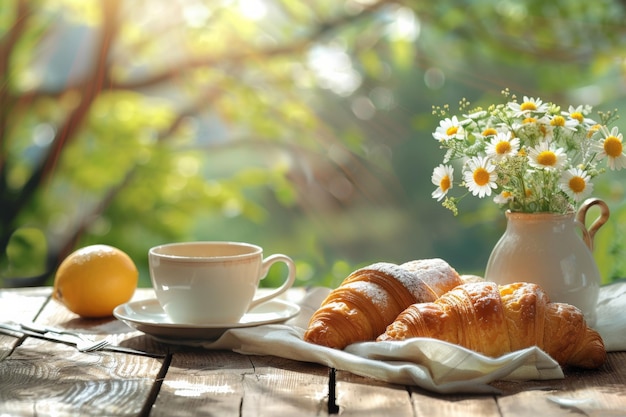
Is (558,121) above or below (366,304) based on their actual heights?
above

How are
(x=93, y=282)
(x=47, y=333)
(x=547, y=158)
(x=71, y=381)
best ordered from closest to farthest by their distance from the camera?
(x=71, y=381), (x=547, y=158), (x=47, y=333), (x=93, y=282)

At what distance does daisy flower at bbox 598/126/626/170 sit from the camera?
1.16 metres

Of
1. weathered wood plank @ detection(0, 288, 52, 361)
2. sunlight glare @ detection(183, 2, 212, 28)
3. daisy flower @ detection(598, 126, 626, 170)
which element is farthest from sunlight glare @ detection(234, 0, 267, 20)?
daisy flower @ detection(598, 126, 626, 170)

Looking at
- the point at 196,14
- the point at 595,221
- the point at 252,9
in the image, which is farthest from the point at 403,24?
the point at 595,221

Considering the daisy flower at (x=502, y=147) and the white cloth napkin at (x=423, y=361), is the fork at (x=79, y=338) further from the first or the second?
the daisy flower at (x=502, y=147)

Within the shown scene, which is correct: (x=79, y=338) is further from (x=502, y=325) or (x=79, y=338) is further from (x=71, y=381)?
(x=502, y=325)

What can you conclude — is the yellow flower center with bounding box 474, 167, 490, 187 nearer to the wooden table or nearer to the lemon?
the wooden table

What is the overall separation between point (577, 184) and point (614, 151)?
0.08 m

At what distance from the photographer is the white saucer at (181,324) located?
116cm

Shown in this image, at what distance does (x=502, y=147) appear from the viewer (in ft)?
3.74

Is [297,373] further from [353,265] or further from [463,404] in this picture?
[353,265]

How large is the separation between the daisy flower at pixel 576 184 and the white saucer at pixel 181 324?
0.44m

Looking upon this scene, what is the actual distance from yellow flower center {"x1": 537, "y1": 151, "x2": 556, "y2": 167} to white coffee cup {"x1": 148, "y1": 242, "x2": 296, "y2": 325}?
0.42 meters

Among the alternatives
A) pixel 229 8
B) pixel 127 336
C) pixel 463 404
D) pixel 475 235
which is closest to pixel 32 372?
pixel 127 336
